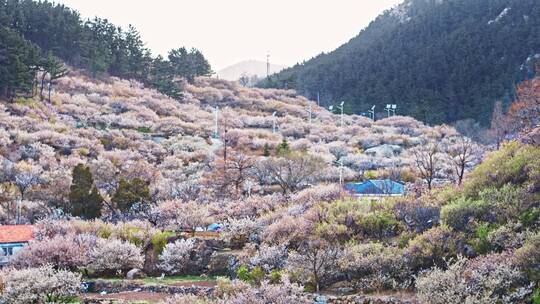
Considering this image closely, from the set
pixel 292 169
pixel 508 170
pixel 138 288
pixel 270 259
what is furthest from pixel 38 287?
pixel 292 169

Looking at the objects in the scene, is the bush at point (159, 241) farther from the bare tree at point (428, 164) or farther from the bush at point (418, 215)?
the bare tree at point (428, 164)

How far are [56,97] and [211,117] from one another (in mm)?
17654

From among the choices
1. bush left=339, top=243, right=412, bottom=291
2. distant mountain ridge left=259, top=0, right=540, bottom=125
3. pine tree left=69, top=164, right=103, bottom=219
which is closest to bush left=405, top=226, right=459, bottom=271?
bush left=339, top=243, right=412, bottom=291

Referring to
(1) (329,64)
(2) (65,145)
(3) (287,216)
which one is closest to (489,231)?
(3) (287,216)

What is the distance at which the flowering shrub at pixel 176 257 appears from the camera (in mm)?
23641

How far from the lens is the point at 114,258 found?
77.2 feet

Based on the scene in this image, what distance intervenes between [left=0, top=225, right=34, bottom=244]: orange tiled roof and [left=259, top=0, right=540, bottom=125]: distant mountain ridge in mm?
74450

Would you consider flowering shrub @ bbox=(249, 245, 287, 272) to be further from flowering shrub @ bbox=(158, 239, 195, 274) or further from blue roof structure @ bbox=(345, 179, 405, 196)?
blue roof structure @ bbox=(345, 179, 405, 196)

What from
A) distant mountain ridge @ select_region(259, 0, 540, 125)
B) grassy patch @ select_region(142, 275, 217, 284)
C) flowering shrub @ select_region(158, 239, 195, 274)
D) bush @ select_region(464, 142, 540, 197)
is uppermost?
distant mountain ridge @ select_region(259, 0, 540, 125)

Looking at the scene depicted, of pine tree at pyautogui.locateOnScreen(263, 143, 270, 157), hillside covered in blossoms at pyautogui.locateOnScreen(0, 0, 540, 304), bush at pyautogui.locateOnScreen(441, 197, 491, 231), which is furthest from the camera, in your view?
pine tree at pyautogui.locateOnScreen(263, 143, 270, 157)

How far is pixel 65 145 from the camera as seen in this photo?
50.1m

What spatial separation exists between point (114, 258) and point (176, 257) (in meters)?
2.33

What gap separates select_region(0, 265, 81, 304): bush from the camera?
1841cm

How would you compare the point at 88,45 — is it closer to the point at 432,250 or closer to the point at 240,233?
the point at 240,233
